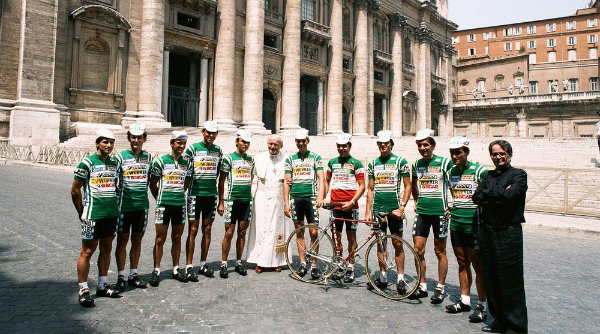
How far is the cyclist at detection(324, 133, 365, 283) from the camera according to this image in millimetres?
5312

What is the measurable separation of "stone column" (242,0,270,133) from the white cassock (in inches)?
819

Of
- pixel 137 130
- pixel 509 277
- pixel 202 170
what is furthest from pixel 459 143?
pixel 137 130

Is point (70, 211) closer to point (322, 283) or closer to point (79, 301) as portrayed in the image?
point (79, 301)

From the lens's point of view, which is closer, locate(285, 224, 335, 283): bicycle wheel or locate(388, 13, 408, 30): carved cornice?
locate(285, 224, 335, 283): bicycle wheel

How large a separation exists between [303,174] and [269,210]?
75cm

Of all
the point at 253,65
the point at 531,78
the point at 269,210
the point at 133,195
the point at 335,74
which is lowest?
the point at 269,210

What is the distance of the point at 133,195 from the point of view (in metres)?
4.65

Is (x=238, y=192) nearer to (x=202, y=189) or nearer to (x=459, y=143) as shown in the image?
(x=202, y=189)

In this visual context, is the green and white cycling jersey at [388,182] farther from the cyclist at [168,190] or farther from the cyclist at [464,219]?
the cyclist at [168,190]

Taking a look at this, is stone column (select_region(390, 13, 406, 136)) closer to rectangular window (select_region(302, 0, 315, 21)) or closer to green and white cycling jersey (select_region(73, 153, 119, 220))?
rectangular window (select_region(302, 0, 315, 21))

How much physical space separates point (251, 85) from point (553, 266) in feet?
75.0

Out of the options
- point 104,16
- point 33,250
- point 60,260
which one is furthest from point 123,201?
point 104,16

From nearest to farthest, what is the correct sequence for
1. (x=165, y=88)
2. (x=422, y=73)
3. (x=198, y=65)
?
(x=165, y=88)
(x=198, y=65)
(x=422, y=73)

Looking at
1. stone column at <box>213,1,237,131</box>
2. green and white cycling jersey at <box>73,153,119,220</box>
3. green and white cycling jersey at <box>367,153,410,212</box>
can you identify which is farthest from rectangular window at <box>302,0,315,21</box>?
green and white cycling jersey at <box>73,153,119,220</box>
